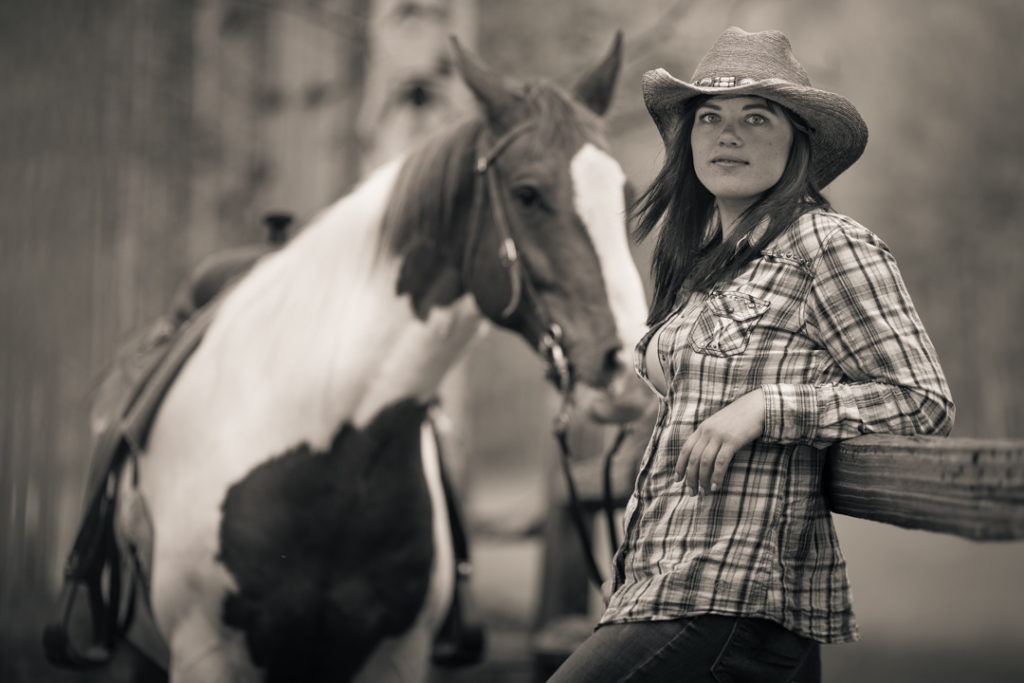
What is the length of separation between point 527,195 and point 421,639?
3.71 ft

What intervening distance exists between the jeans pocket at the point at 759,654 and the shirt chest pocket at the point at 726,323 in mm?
333

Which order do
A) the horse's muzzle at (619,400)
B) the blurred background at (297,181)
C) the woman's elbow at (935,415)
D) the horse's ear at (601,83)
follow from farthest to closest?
the blurred background at (297,181), the horse's ear at (601,83), the horse's muzzle at (619,400), the woman's elbow at (935,415)

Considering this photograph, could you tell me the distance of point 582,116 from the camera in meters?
2.31

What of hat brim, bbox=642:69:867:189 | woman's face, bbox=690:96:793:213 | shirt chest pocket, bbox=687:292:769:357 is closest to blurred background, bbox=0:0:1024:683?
hat brim, bbox=642:69:867:189

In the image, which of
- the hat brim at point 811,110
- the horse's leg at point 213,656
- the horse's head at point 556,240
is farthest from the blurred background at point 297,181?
the hat brim at point 811,110

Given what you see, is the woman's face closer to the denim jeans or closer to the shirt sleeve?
the shirt sleeve

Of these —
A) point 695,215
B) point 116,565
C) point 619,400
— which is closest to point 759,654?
point 695,215

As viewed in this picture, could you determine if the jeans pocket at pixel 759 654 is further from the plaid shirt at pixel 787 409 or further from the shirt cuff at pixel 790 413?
the shirt cuff at pixel 790 413

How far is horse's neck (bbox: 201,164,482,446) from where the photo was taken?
229cm

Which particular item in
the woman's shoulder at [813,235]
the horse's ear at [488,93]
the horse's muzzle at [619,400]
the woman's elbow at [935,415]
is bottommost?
the horse's muzzle at [619,400]

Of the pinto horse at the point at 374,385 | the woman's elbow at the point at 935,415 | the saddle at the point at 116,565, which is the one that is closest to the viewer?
the woman's elbow at the point at 935,415

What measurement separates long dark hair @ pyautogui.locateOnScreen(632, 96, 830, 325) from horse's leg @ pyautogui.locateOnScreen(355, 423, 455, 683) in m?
1.17

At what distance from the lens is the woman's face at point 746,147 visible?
1.27 metres

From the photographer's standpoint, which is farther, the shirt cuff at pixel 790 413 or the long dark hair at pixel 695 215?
the long dark hair at pixel 695 215
